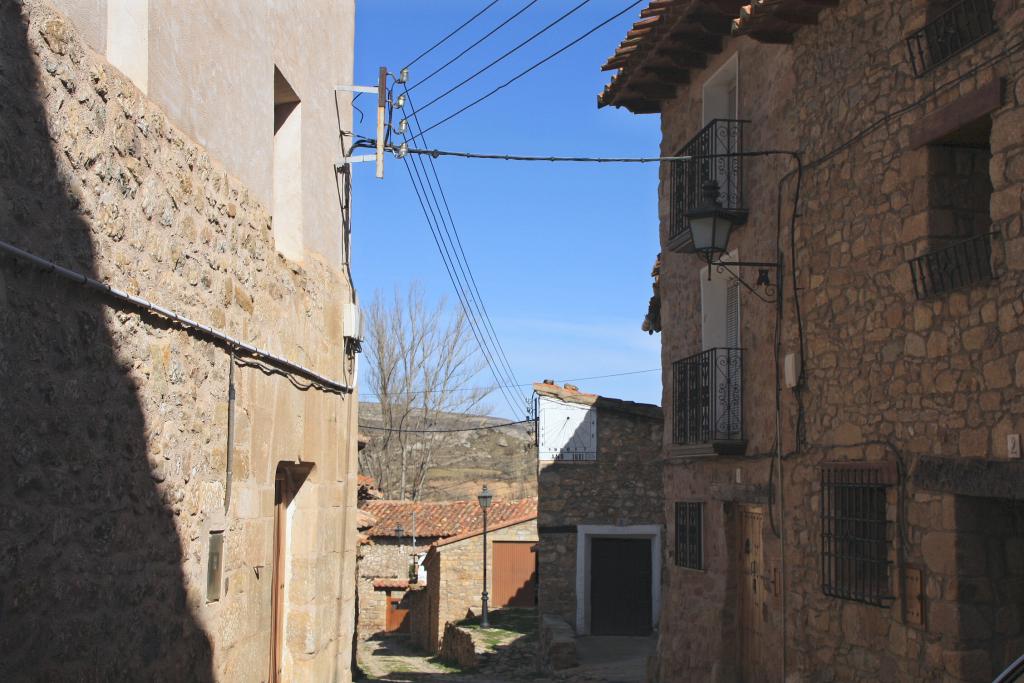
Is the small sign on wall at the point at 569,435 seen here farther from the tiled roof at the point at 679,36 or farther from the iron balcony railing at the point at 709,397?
the iron balcony railing at the point at 709,397

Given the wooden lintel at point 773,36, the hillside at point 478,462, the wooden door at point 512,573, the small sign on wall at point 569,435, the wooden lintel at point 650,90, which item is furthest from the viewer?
the hillside at point 478,462

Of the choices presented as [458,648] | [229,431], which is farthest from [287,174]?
[458,648]

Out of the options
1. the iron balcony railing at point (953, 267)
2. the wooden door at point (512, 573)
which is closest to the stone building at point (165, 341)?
the iron balcony railing at point (953, 267)

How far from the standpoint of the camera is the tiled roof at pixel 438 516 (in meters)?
28.8

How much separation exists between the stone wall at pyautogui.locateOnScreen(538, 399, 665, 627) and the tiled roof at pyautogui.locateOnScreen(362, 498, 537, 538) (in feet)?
29.6

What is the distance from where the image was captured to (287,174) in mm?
8281

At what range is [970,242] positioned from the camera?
21.1ft

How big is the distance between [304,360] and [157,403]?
111 inches

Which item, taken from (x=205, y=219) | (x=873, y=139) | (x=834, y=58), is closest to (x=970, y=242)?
(x=873, y=139)

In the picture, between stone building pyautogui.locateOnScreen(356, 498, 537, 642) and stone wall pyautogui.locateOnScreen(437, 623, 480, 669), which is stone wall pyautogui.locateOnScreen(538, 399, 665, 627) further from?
stone building pyautogui.locateOnScreen(356, 498, 537, 642)

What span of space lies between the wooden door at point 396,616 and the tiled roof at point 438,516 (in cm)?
207

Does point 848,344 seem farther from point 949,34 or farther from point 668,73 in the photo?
point 668,73

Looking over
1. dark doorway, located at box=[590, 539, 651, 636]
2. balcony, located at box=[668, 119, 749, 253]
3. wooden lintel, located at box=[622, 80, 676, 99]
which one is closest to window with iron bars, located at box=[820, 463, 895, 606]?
balcony, located at box=[668, 119, 749, 253]

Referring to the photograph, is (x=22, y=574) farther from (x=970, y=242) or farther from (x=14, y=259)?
(x=970, y=242)
